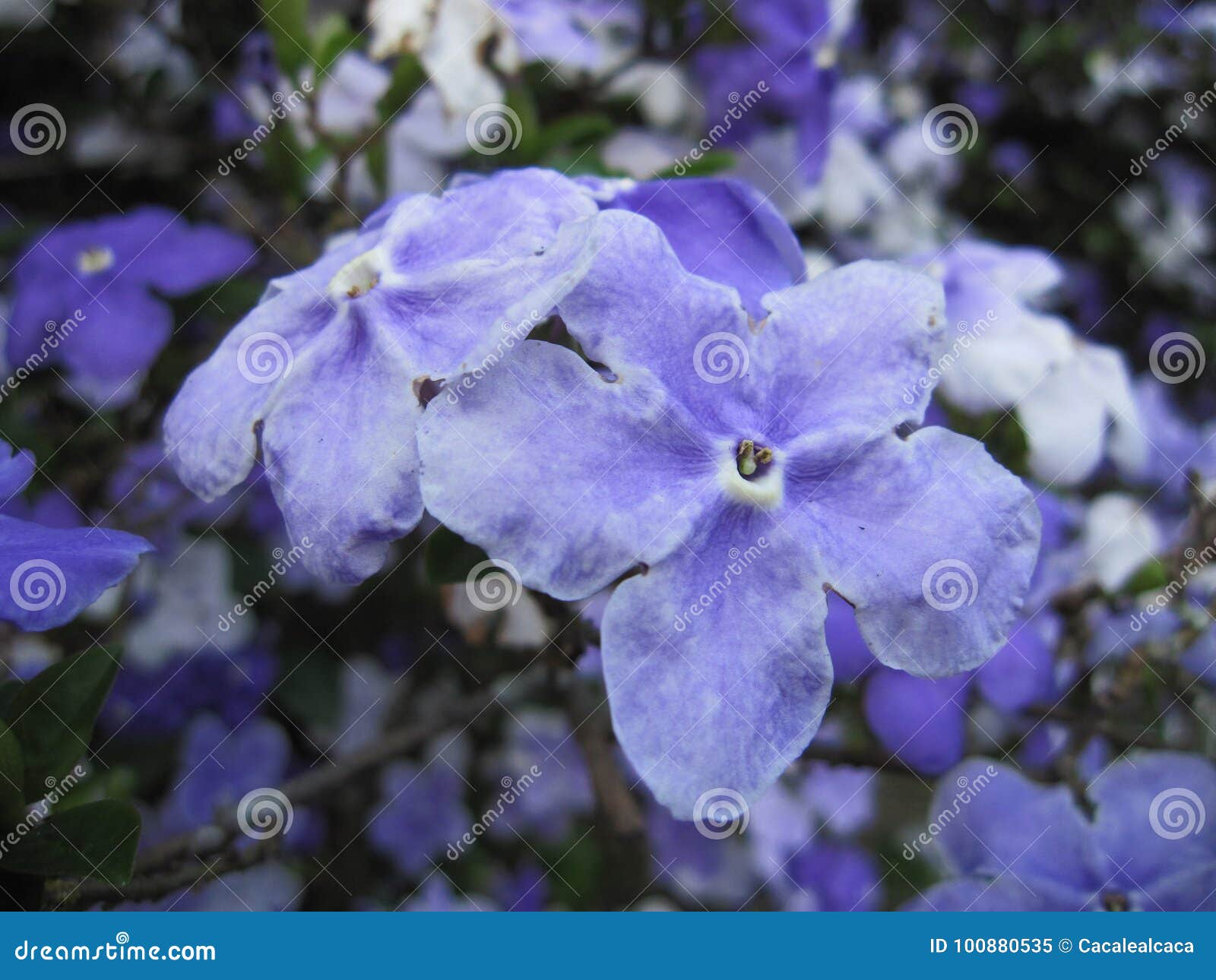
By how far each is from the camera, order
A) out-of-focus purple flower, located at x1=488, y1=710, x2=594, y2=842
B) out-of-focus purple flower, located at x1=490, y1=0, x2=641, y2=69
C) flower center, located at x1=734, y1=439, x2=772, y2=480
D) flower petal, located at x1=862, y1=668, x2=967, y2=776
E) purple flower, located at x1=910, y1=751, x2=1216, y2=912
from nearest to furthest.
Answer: flower center, located at x1=734, y1=439, x2=772, y2=480 < purple flower, located at x1=910, y1=751, x2=1216, y2=912 < flower petal, located at x1=862, y1=668, x2=967, y2=776 < out-of-focus purple flower, located at x1=490, y1=0, x2=641, y2=69 < out-of-focus purple flower, located at x1=488, y1=710, x2=594, y2=842

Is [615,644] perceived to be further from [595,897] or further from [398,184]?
[595,897]

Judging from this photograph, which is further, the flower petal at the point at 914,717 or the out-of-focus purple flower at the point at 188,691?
the out-of-focus purple flower at the point at 188,691

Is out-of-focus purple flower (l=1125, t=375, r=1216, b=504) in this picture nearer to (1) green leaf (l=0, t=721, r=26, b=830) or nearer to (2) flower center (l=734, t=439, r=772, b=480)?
(2) flower center (l=734, t=439, r=772, b=480)

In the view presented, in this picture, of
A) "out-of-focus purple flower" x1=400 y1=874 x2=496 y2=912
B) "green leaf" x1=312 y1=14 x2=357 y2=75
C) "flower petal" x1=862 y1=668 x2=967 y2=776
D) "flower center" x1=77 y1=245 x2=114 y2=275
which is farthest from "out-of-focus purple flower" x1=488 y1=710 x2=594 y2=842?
"green leaf" x1=312 y1=14 x2=357 y2=75

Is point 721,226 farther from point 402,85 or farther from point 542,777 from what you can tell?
point 542,777

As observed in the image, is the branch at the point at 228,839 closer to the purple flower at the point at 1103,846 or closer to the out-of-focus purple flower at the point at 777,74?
the purple flower at the point at 1103,846

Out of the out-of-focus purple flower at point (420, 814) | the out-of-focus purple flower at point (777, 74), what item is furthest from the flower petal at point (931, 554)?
the out-of-focus purple flower at point (420, 814)
